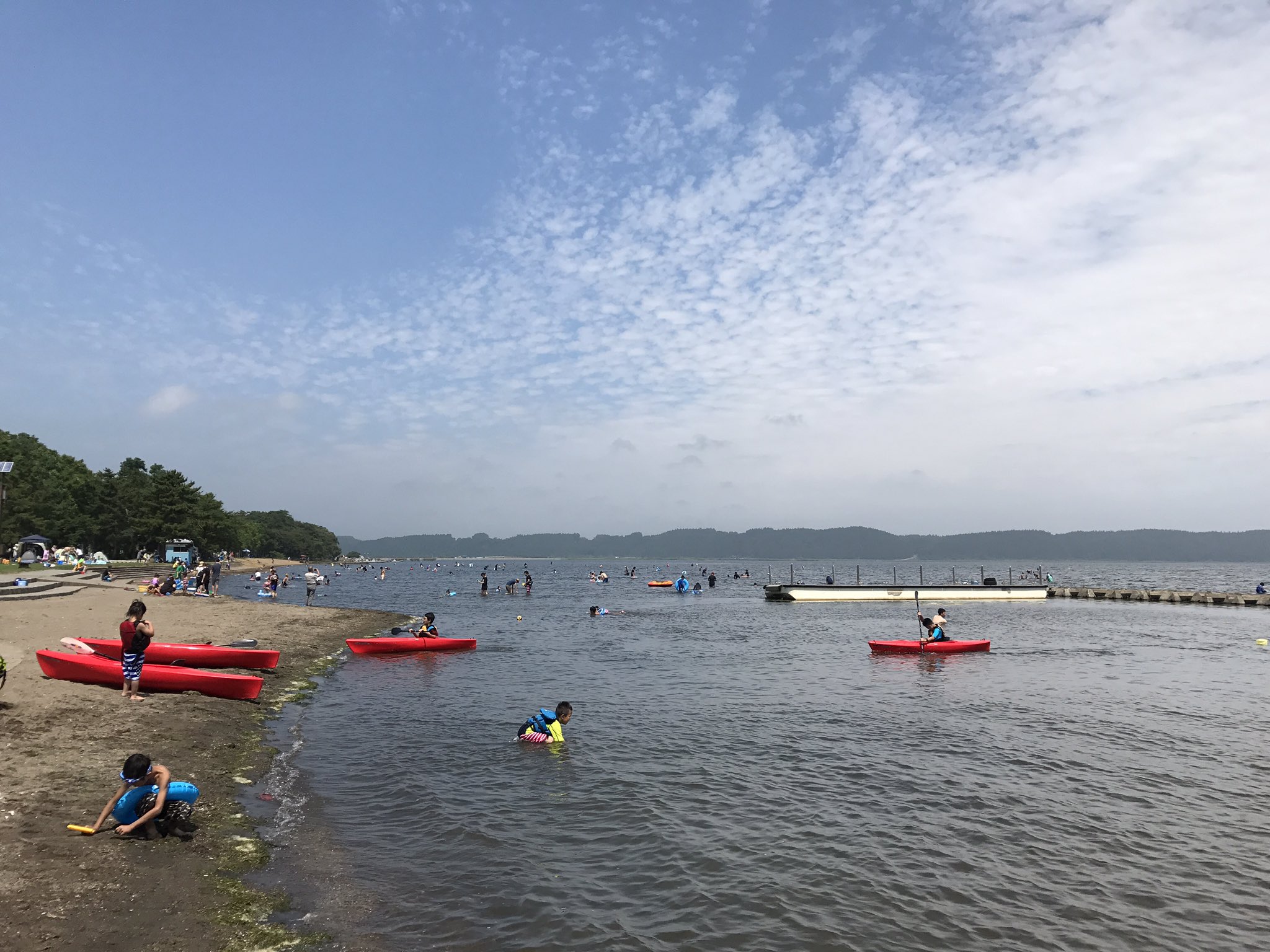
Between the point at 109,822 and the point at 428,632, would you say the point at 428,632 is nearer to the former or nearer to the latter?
the point at 428,632

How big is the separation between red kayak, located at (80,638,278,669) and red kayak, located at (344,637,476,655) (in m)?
6.73

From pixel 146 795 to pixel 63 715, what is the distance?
6.01 meters

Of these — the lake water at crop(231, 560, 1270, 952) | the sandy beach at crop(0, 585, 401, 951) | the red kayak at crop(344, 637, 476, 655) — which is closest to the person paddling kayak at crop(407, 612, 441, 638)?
the red kayak at crop(344, 637, 476, 655)

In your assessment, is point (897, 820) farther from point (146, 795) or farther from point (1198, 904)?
point (146, 795)

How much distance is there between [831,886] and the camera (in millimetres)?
9383

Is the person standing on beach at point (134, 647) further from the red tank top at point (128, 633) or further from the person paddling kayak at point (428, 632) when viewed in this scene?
the person paddling kayak at point (428, 632)

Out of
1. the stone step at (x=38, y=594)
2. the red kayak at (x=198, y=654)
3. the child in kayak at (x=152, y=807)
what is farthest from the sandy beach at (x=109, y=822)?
the stone step at (x=38, y=594)

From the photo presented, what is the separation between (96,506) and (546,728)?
102 m

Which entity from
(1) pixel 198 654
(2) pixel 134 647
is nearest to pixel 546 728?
(2) pixel 134 647

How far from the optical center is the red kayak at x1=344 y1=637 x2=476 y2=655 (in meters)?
29.0

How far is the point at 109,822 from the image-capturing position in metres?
9.10

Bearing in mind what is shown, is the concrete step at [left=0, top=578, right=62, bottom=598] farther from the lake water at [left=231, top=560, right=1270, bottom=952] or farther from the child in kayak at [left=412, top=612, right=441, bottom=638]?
the lake water at [left=231, top=560, right=1270, bottom=952]

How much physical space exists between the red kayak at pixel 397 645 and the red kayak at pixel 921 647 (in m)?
18.1

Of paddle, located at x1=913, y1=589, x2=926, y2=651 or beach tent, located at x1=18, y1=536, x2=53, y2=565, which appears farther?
beach tent, located at x1=18, y1=536, x2=53, y2=565
